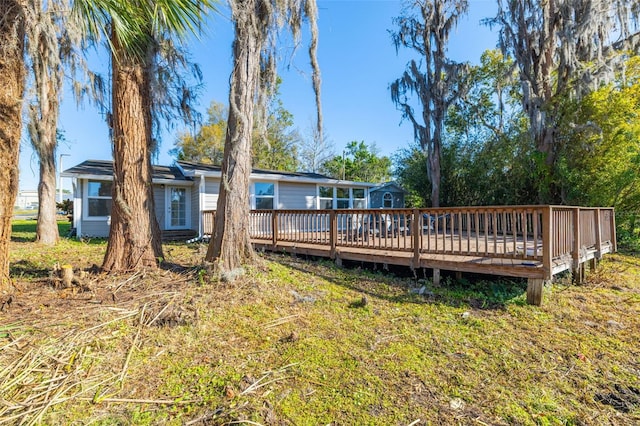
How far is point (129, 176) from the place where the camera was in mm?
4754

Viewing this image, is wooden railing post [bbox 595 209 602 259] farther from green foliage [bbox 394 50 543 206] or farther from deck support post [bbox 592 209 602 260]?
green foliage [bbox 394 50 543 206]

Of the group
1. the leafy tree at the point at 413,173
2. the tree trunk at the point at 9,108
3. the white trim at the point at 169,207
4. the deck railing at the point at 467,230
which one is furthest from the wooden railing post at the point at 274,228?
the leafy tree at the point at 413,173

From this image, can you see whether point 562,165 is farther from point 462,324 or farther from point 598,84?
point 462,324

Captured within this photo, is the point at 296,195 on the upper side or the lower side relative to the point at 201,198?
upper

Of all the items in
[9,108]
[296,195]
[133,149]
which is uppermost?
[9,108]

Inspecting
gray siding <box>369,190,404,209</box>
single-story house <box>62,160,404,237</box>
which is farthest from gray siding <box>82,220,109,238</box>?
gray siding <box>369,190,404,209</box>

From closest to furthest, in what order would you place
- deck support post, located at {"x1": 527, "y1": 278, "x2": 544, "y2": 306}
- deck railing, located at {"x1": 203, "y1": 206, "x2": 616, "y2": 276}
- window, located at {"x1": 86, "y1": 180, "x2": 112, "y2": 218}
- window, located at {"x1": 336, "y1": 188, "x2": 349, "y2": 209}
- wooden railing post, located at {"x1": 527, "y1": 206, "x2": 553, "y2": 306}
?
wooden railing post, located at {"x1": 527, "y1": 206, "x2": 553, "y2": 306} → deck support post, located at {"x1": 527, "y1": 278, "x2": 544, "y2": 306} → deck railing, located at {"x1": 203, "y1": 206, "x2": 616, "y2": 276} → window, located at {"x1": 86, "y1": 180, "x2": 112, "y2": 218} → window, located at {"x1": 336, "y1": 188, "x2": 349, "y2": 209}

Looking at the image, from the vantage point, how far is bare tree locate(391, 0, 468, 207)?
511 inches

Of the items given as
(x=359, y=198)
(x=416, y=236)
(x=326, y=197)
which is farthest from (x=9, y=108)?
(x=359, y=198)

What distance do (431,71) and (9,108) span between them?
46.4 ft

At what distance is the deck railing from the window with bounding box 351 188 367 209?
6877 mm

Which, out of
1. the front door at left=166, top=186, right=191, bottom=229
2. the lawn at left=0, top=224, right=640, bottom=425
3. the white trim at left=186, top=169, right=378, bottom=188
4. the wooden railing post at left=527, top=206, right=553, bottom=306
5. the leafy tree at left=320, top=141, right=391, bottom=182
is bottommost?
the lawn at left=0, top=224, right=640, bottom=425

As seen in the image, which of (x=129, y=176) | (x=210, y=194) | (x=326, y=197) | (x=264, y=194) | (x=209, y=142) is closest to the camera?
(x=129, y=176)

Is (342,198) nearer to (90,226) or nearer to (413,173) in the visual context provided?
(413,173)
